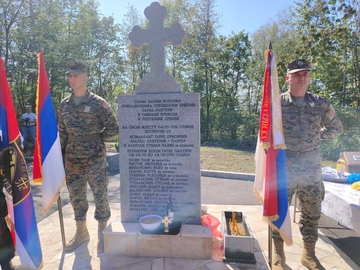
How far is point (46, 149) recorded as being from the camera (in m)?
2.90

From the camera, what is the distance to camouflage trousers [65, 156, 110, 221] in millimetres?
3215

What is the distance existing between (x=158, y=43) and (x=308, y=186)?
2.40 meters

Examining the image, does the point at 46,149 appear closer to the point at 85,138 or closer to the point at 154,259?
the point at 85,138

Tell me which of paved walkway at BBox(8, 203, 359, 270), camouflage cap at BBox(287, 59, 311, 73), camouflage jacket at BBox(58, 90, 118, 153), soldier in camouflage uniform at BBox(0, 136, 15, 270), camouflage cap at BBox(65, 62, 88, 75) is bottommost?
paved walkway at BBox(8, 203, 359, 270)

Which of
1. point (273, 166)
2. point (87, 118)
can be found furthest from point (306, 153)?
point (87, 118)

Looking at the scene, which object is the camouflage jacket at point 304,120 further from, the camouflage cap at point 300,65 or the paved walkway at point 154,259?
the paved walkway at point 154,259

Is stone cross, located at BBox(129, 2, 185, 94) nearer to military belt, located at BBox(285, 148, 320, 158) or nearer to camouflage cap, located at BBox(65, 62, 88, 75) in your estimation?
camouflage cap, located at BBox(65, 62, 88, 75)

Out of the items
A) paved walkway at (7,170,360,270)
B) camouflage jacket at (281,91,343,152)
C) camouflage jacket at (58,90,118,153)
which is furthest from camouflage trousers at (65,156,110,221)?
camouflage jacket at (281,91,343,152)

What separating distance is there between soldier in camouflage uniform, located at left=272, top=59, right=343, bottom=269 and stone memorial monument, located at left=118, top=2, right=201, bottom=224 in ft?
3.30

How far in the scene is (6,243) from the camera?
2240 mm

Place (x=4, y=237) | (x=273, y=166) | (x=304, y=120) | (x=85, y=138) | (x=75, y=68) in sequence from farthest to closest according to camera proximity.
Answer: (x=85, y=138)
(x=75, y=68)
(x=304, y=120)
(x=273, y=166)
(x=4, y=237)

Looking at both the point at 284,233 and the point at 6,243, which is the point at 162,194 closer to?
the point at 284,233

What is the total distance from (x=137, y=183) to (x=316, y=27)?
31.3 ft

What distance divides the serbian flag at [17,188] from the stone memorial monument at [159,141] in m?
1.10
